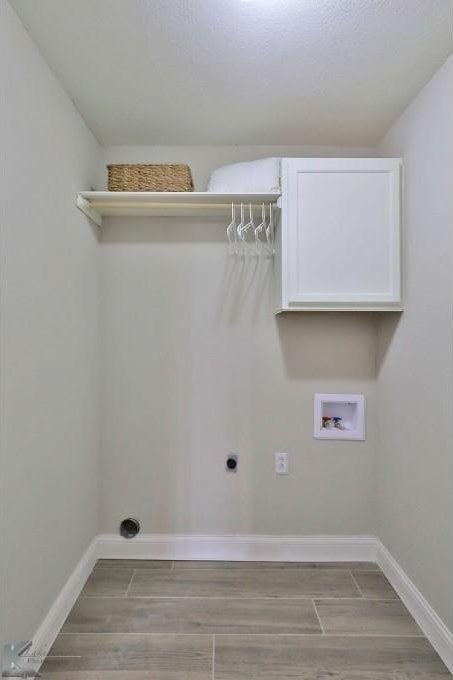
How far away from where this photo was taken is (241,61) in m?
1.55

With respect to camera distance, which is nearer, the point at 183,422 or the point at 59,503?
the point at 59,503

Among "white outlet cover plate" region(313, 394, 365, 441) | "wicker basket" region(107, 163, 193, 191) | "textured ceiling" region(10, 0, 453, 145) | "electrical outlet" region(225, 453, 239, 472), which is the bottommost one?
"electrical outlet" region(225, 453, 239, 472)

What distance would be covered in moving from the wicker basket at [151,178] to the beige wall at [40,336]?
8.2 inches

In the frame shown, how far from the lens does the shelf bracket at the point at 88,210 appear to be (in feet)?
6.17

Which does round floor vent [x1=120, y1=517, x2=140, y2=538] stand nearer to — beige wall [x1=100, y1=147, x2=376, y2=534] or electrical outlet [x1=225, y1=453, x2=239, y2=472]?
beige wall [x1=100, y1=147, x2=376, y2=534]

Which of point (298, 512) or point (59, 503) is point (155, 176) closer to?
point (59, 503)

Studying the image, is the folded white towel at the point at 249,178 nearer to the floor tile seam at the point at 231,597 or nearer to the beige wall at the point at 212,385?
the beige wall at the point at 212,385

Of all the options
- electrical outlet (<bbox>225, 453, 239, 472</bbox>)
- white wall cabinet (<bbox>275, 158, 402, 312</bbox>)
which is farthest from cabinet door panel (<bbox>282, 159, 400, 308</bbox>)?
electrical outlet (<bbox>225, 453, 239, 472</bbox>)

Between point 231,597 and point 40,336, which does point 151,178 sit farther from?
point 231,597

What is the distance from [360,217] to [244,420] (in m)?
1.24

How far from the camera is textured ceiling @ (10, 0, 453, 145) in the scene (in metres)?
1.32

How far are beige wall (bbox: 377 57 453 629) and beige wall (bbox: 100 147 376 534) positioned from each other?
290 millimetres

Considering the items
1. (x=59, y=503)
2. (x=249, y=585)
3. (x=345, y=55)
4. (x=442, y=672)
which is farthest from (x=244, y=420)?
(x=345, y=55)

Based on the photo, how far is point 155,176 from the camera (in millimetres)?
1948
